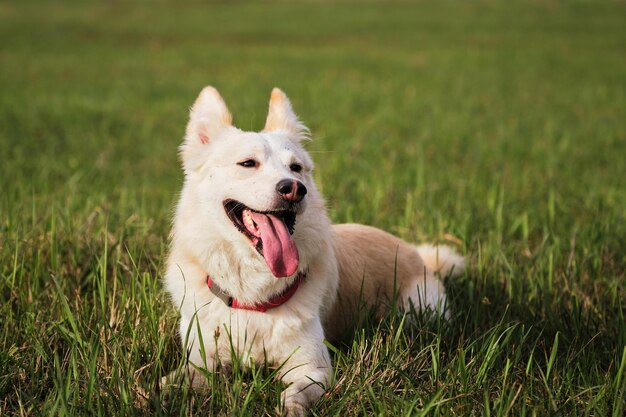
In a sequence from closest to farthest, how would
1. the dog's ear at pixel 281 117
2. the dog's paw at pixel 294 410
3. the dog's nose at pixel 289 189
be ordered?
the dog's paw at pixel 294 410 < the dog's nose at pixel 289 189 < the dog's ear at pixel 281 117

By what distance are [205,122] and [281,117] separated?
0.42 m

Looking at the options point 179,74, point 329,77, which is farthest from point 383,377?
point 179,74

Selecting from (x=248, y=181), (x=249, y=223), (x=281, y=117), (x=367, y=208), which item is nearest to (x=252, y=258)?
(x=249, y=223)

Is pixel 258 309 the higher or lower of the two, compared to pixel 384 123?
higher

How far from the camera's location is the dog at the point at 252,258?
2.64 metres

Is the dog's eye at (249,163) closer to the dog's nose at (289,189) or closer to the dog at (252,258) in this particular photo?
the dog at (252,258)

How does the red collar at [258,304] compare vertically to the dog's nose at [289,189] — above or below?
below

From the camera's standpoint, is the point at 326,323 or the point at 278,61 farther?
the point at 278,61

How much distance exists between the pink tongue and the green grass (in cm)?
45

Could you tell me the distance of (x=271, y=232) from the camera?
2691 millimetres

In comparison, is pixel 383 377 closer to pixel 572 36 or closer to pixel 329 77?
pixel 329 77

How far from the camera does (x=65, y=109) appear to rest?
36.3 ft

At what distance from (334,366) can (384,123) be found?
8488 mm

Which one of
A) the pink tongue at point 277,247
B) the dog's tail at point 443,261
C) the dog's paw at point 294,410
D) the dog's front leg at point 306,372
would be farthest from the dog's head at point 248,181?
the dog's tail at point 443,261
